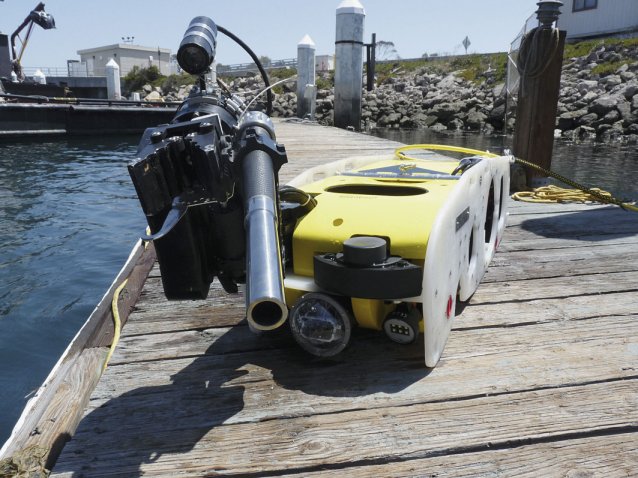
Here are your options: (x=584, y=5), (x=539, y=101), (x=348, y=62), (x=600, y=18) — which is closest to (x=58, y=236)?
(x=539, y=101)

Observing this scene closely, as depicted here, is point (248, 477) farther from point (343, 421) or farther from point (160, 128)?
point (160, 128)

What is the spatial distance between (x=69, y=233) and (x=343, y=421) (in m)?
7.27

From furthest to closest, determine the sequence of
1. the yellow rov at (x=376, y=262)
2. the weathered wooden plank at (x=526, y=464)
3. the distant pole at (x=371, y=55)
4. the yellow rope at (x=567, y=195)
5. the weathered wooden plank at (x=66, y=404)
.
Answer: the distant pole at (x=371, y=55) < the yellow rope at (x=567, y=195) < the yellow rov at (x=376, y=262) < the weathered wooden plank at (x=66, y=404) < the weathered wooden plank at (x=526, y=464)

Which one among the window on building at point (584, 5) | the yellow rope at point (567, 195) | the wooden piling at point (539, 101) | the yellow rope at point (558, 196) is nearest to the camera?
the yellow rope at point (567, 195)

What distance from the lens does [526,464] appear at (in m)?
1.66

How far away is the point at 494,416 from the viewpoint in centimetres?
189

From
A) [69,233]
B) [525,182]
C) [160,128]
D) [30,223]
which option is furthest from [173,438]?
[30,223]

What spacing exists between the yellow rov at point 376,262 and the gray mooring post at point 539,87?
3.82m

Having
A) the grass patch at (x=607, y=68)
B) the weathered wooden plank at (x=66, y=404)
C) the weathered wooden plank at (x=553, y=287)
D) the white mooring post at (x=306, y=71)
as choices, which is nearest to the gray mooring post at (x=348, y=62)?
the white mooring post at (x=306, y=71)

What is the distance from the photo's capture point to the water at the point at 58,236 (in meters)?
4.66

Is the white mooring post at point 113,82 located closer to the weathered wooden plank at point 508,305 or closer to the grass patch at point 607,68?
the grass patch at point 607,68

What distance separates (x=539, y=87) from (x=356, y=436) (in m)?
5.11

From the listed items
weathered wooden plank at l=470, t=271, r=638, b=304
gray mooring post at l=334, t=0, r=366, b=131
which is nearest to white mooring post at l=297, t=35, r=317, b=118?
gray mooring post at l=334, t=0, r=366, b=131

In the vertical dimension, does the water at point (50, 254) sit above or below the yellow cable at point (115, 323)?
below
